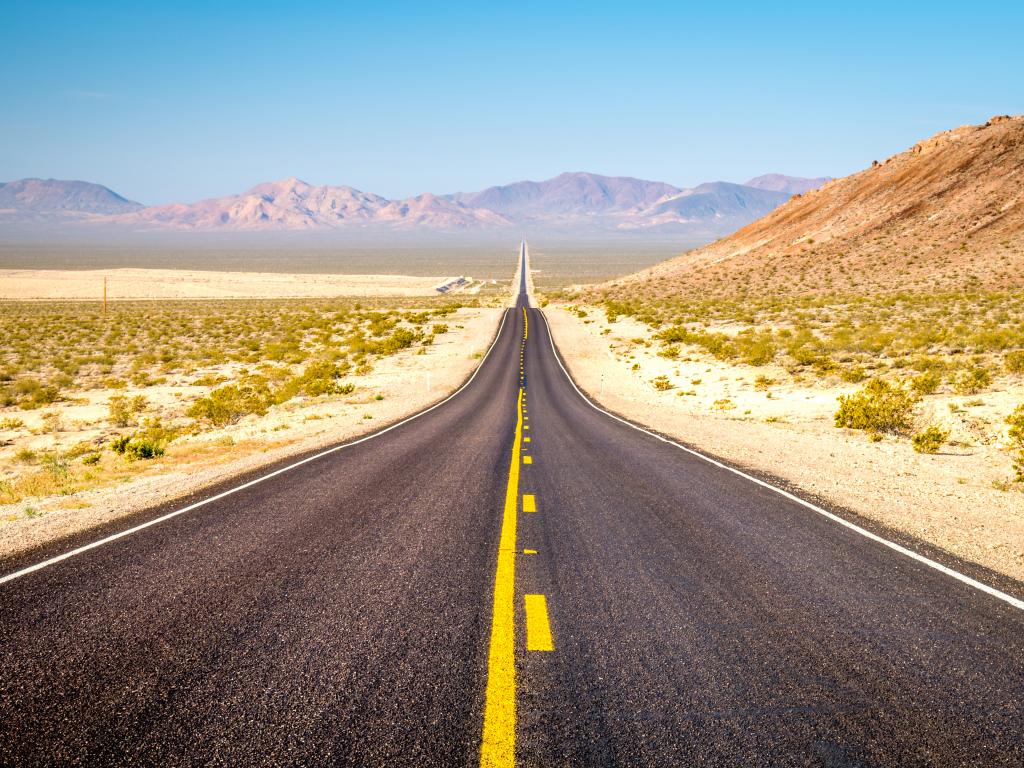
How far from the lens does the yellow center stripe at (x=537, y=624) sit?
4.56m

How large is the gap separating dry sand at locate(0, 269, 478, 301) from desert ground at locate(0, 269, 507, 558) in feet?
78.7

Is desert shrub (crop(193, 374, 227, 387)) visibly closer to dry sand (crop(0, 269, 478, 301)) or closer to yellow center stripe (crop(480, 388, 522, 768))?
yellow center stripe (crop(480, 388, 522, 768))

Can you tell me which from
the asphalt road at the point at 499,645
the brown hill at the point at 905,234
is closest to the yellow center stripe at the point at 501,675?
the asphalt road at the point at 499,645

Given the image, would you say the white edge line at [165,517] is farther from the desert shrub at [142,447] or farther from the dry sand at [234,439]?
the desert shrub at [142,447]

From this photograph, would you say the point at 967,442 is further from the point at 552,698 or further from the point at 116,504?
the point at 116,504

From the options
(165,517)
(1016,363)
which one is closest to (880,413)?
(1016,363)

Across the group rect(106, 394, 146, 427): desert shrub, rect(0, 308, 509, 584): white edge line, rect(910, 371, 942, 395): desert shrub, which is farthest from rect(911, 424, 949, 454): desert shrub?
rect(106, 394, 146, 427): desert shrub

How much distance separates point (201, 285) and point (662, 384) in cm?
10609

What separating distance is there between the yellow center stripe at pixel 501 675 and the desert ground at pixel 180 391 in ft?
18.9

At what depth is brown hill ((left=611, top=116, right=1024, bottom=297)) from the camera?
2219 inches

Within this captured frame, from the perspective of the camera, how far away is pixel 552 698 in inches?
153

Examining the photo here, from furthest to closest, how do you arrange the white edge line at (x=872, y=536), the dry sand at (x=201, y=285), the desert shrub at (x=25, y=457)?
the dry sand at (x=201, y=285)
the desert shrub at (x=25, y=457)
the white edge line at (x=872, y=536)

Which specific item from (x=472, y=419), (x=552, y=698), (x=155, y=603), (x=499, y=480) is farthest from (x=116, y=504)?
(x=472, y=419)

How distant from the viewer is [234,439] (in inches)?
664
